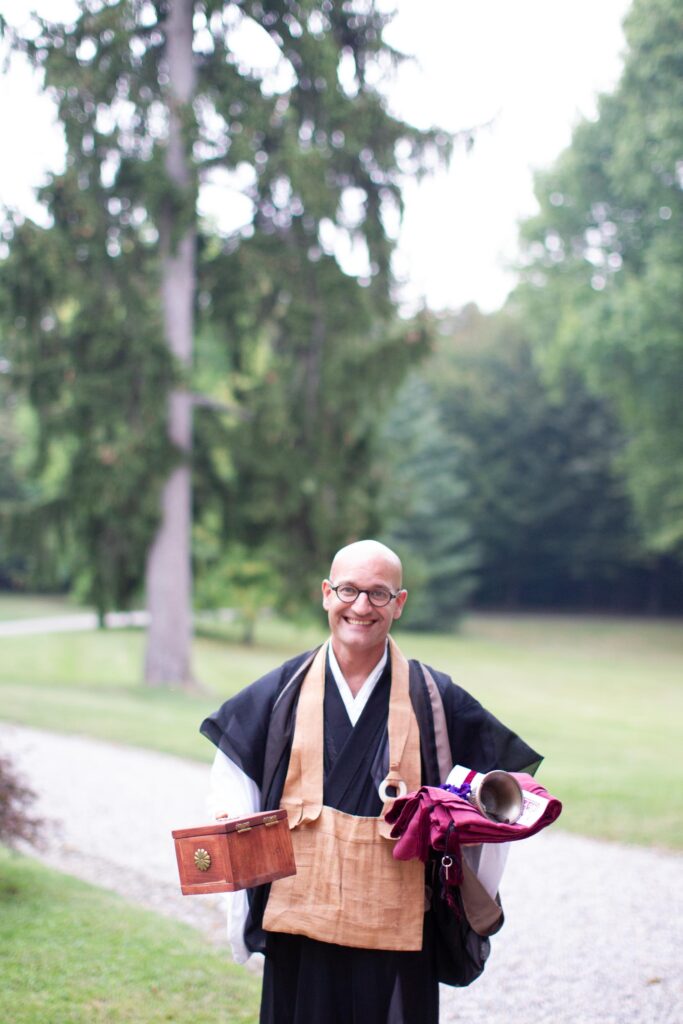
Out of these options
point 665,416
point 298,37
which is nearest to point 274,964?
point 298,37

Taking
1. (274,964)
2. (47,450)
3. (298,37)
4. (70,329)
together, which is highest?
(298,37)

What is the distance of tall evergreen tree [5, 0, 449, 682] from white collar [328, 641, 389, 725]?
12444 millimetres

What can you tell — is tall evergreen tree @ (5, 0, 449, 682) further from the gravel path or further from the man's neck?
the man's neck

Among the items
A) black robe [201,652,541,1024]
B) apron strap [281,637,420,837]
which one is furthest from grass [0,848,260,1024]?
apron strap [281,637,420,837]

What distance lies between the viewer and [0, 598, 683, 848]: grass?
9.63 metres

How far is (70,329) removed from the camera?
15.6 m

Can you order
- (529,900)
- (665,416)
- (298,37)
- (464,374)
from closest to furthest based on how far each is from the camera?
(529,900), (298,37), (665,416), (464,374)

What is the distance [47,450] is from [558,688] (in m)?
11.7

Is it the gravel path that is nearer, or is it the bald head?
the bald head

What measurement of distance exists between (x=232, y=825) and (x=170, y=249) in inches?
539

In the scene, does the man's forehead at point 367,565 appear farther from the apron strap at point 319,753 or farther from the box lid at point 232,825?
the box lid at point 232,825

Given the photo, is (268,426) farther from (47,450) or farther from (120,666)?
(120,666)

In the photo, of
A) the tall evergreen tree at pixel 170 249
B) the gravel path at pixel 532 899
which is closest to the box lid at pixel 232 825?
the gravel path at pixel 532 899

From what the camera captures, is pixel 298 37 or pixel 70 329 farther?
pixel 70 329
